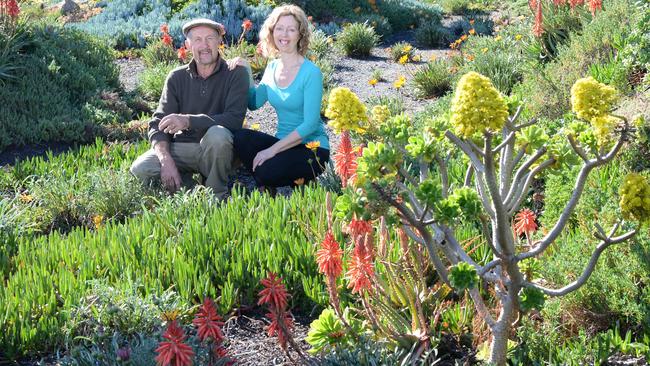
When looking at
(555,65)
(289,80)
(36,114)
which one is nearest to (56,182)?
(289,80)

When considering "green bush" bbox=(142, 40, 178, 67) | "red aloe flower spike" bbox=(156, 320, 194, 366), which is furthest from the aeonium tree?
"green bush" bbox=(142, 40, 178, 67)

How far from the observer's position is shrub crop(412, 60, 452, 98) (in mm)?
8375

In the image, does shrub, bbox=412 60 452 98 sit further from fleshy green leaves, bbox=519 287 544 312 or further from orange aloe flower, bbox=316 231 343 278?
fleshy green leaves, bbox=519 287 544 312

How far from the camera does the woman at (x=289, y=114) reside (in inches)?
211

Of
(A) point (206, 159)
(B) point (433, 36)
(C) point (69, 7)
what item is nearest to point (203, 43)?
(A) point (206, 159)

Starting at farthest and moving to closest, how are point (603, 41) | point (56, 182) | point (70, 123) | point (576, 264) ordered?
point (70, 123)
point (603, 41)
point (56, 182)
point (576, 264)

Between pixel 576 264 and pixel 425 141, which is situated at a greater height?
pixel 425 141

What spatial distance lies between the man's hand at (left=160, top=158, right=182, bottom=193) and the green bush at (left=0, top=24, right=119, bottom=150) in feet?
6.54

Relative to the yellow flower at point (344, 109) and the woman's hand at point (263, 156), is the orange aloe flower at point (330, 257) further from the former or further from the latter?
the woman's hand at point (263, 156)

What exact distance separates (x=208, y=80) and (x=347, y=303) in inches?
108

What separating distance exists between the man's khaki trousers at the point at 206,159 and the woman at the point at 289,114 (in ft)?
0.39

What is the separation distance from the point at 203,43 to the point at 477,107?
12.1ft

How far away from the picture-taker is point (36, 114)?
291 inches

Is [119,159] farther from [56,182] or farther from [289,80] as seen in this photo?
[289,80]
